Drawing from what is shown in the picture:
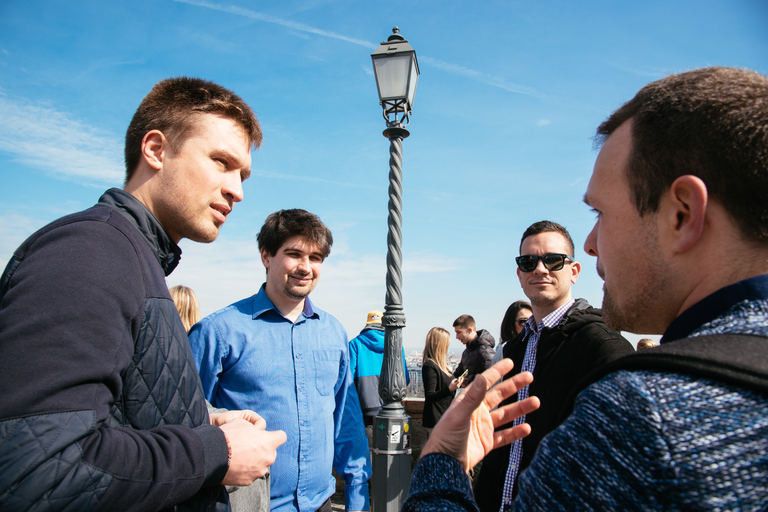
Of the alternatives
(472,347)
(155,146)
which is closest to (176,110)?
(155,146)

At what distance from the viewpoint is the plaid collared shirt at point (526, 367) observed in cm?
272

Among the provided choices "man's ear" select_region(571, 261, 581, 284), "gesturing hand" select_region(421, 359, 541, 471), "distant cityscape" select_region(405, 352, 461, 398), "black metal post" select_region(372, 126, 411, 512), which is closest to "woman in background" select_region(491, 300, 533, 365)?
"distant cityscape" select_region(405, 352, 461, 398)

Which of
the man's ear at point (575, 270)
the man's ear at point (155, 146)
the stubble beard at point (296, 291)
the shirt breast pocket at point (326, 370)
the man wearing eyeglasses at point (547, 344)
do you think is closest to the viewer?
the man's ear at point (155, 146)

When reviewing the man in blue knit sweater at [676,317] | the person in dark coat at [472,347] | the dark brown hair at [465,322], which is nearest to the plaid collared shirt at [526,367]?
the man in blue knit sweater at [676,317]

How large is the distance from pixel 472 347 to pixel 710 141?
624 centimetres

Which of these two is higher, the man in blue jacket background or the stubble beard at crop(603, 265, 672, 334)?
the stubble beard at crop(603, 265, 672, 334)

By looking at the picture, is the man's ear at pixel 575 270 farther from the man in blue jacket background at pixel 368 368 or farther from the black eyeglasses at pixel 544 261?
the man in blue jacket background at pixel 368 368

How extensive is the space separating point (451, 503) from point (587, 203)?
0.95m

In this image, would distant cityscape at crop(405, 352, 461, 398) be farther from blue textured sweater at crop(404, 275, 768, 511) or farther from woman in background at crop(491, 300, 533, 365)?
blue textured sweater at crop(404, 275, 768, 511)

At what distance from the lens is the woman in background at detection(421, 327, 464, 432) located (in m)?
6.35

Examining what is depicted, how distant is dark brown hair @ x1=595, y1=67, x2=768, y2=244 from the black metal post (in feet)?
12.9

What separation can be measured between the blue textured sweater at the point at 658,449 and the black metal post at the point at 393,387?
407cm

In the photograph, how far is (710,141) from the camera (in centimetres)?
106

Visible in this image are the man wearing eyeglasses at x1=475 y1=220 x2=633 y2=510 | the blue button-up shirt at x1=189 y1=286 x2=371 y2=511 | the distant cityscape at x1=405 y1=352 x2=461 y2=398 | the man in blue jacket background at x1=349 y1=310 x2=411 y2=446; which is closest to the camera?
the man wearing eyeglasses at x1=475 y1=220 x2=633 y2=510
